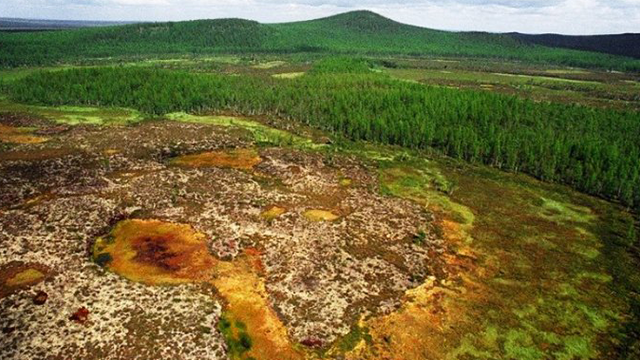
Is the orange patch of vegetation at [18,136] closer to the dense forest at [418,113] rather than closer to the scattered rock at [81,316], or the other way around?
the dense forest at [418,113]

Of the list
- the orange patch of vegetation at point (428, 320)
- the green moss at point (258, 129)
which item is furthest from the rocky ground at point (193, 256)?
the green moss at point (258, 129)

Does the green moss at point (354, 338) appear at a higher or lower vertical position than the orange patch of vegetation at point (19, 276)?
lower

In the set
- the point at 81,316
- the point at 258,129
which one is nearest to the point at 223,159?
the point at 258,129

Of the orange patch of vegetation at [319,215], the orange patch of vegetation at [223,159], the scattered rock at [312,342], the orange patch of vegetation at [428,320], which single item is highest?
the orange patch of vegetation at [223,159]

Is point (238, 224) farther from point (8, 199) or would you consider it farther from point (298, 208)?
point (8, 199)

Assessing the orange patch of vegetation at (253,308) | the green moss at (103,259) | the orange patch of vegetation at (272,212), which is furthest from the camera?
the orange patch of vegetation at (272,212)

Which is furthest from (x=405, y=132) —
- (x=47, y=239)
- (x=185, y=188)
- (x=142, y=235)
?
(x=47, y=239)
